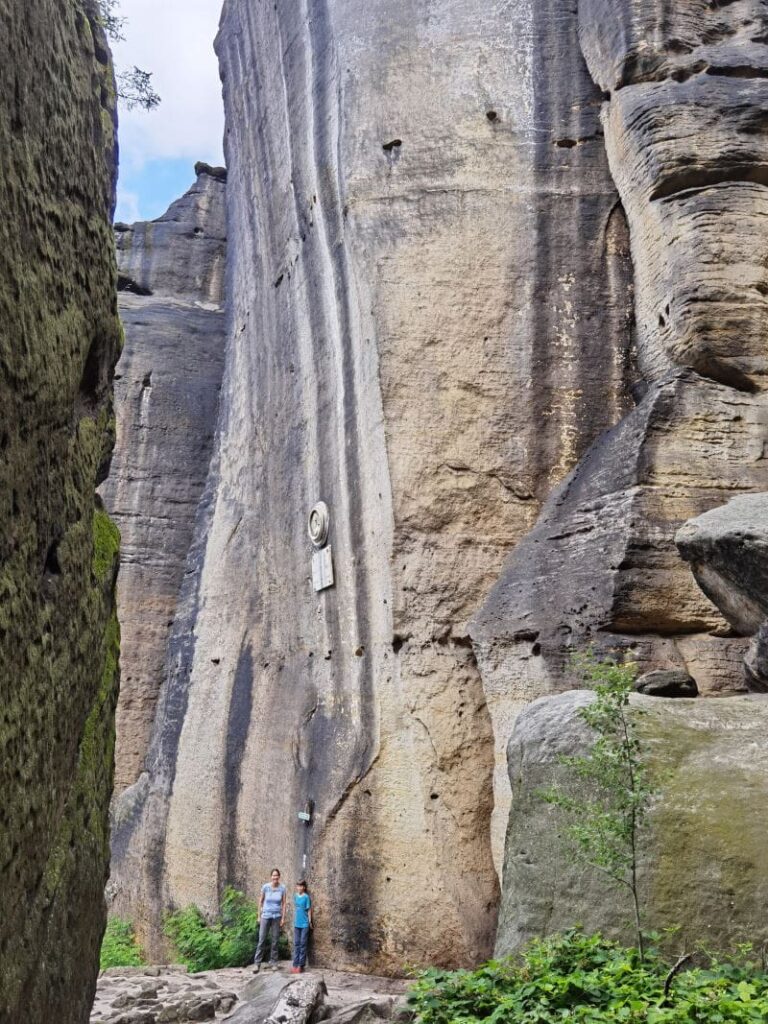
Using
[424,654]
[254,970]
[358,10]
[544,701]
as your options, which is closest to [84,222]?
[544,701]

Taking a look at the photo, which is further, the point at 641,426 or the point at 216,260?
the point at 216,260

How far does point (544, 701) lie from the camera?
635 centimetres

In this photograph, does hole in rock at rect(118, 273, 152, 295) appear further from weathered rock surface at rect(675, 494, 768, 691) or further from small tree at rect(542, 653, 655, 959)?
small tree at rect(542, 653, 655, 959)

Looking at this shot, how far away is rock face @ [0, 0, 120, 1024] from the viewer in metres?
2.29

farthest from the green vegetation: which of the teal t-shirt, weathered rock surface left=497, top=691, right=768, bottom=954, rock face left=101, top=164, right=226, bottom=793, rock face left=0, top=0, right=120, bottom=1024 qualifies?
rock face left=101, top=164, right=226, bottom=793

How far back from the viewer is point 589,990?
4598mm

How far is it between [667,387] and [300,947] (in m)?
5.21

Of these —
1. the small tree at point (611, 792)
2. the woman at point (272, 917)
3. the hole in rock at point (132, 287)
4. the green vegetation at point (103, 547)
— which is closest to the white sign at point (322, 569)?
the woman at point (272, 917)

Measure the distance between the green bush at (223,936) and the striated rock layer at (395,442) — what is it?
0.90ft

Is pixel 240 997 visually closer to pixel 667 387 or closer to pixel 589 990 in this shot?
pixel 589 990

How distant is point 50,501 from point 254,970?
312 inches

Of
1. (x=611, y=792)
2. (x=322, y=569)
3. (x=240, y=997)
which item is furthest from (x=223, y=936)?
(x=611, y=792)

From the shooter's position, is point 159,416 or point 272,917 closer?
point 272,917

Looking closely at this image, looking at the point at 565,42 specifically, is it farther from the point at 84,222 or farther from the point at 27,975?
the point at 27,975
